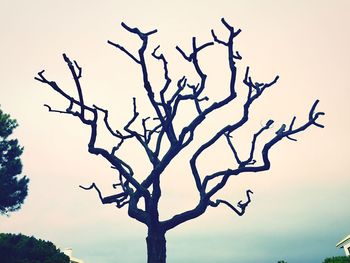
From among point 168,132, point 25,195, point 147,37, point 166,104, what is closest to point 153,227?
point 168,132

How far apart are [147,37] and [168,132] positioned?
130 inches

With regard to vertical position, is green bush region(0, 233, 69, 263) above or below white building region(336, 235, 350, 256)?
below

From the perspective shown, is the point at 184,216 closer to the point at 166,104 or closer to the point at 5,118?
the point at 166,104

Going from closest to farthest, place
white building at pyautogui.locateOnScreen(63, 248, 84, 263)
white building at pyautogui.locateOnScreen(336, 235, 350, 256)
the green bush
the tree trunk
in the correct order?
the tree trunk, the green bush, white building at pyautogui.locateOnScreen(336, 235, 350, 256), white building at pyautogui.locateOnScreen(63, 248, 84, 263)

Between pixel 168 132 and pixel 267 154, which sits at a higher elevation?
pixel 168 132

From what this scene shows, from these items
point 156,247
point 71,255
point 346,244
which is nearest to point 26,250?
point 156,247

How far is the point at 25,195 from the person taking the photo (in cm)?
2573

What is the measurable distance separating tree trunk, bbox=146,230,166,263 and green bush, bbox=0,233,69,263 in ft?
45.6

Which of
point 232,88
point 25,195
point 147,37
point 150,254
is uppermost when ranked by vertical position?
point 25,195

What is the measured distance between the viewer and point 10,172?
25.2 metres

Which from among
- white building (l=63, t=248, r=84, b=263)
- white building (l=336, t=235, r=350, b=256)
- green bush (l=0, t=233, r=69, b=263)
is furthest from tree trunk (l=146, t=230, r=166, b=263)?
white building (l=336, t=235, r=350, b=256)

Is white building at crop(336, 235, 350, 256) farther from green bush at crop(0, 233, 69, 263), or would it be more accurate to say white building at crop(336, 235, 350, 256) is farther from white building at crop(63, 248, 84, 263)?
white building at crop(63, 248, 84, 263)

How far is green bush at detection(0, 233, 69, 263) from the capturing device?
69.5 ft

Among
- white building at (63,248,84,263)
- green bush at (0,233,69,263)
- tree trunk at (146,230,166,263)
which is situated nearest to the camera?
tree trunk at (146,230,166,263)
